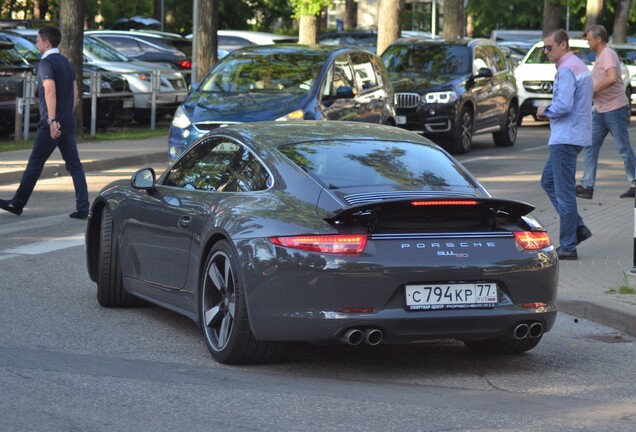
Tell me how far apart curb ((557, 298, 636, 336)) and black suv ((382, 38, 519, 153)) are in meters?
13.5

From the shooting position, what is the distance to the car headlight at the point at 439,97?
75.4 feet

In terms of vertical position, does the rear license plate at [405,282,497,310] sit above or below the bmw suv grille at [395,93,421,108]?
below

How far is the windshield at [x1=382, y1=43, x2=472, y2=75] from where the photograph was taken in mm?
24172

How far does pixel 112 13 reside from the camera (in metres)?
56.9

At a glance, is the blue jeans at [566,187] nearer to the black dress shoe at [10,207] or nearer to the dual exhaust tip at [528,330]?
the dual exhaust tip at [528,330]

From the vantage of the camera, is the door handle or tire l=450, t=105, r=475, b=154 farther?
tire l=450, t=105, r=475, b=154

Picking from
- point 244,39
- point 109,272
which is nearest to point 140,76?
point 244,39

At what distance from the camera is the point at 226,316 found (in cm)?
773

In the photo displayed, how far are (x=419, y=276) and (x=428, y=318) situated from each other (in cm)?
22

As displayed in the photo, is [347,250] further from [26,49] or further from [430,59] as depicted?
[26,49]

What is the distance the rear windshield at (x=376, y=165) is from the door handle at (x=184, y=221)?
670 mm

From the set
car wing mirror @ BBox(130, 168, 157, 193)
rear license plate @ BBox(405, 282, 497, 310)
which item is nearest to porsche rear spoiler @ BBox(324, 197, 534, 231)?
rear license plate @ BBox(405, 282, 497, 310)

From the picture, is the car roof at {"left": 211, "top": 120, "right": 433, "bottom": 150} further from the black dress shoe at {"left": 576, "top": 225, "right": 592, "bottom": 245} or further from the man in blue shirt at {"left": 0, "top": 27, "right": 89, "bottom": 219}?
the man in blue shirt at {"left": 0, "top": 27, "right": 89, "bottom": 219}

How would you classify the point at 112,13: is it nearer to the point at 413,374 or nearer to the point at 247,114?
the point at 247,114
